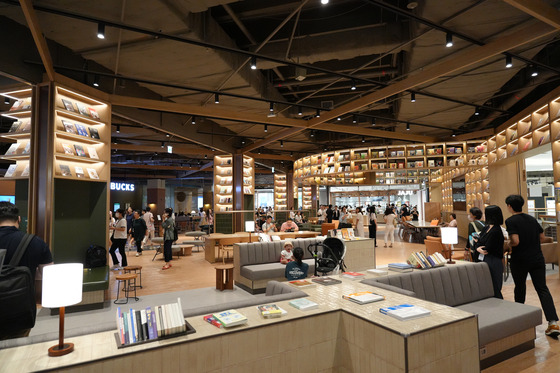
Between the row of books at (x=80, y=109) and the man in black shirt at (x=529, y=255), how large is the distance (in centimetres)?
679

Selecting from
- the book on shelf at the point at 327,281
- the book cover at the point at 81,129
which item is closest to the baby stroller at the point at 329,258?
the book on shelf at the point at 327,281

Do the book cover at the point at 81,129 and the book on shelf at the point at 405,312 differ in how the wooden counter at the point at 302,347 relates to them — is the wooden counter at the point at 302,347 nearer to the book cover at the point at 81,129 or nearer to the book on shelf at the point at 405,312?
the book on shelf at the point at 405,312

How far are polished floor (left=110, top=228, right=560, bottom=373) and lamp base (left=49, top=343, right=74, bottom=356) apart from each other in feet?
11.5

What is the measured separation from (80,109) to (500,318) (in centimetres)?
694

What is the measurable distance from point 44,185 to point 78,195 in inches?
43.5

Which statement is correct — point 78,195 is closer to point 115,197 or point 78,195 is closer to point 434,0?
point 434,0

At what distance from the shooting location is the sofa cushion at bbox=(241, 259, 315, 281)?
5.95 metres

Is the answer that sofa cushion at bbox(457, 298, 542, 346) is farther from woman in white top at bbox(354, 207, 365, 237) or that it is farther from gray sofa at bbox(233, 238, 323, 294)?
woman in white top at bbox(354, 207, 365, 237)

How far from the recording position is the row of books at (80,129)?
5.41 meters

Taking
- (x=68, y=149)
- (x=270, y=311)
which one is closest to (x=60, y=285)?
(x=270, y=311)

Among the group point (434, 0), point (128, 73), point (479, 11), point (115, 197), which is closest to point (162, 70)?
point (128, 73)

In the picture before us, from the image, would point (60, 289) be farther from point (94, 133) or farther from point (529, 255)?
point (94, 133)

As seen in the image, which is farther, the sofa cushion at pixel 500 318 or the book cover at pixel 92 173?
the book cover at pixel 92 173

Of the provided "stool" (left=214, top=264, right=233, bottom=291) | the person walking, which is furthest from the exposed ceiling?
Answer: "stool" (left=214, top=264, right=233, bottom=291)
